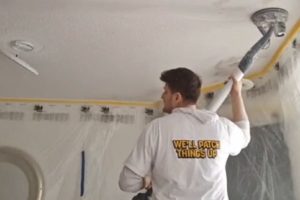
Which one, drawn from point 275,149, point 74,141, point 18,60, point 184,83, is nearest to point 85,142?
point 74,141

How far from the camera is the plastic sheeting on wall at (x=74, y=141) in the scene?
2.28 metres

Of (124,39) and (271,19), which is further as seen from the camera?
(124,39)

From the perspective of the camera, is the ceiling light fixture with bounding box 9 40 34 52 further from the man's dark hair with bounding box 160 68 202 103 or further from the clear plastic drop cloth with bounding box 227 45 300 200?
the clear plastic drop cloth with bounding box 227 45 300 200

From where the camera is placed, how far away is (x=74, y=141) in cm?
235

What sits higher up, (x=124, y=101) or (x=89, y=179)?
(x=124, y=101)

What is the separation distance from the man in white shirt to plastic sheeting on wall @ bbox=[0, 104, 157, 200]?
1216 millimetres

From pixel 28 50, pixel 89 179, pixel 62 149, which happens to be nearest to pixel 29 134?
pixel 62 149

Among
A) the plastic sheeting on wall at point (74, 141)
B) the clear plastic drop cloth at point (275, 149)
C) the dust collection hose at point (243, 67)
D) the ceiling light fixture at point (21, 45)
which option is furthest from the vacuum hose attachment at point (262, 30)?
the plastic sheeting on wall at point (74, 141)

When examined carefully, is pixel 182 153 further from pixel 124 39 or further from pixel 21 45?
pixel 21 45

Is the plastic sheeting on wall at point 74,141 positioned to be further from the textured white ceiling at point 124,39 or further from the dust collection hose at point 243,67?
the dust collection hose at point 243,67

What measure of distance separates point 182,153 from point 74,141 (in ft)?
4.55

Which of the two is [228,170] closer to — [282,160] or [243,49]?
[282,160]

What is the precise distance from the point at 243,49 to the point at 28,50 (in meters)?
1.00

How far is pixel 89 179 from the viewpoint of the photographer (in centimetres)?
229
